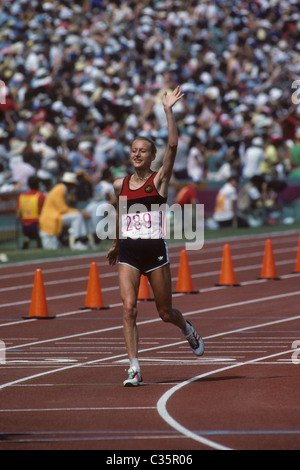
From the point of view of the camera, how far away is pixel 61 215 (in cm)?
2538

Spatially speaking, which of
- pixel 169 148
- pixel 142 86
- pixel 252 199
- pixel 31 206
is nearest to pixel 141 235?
pixel 169 148

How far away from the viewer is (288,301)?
56.4 feet

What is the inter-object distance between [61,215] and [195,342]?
1420cm

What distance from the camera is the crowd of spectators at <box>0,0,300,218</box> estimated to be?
29.8 metres

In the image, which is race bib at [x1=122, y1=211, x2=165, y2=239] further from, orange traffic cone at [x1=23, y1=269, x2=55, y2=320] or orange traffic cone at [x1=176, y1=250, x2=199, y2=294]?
orange traffic cone at [x1=176, y1=250, x2=199, y2=294]

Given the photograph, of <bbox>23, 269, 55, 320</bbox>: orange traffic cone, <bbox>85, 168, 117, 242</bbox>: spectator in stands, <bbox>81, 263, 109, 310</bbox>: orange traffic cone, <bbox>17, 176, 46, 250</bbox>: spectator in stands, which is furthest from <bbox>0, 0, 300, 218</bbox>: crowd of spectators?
<bbox>23, 269, 55, 320</bbox>: orange traffic cone

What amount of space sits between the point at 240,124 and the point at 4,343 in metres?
23.0

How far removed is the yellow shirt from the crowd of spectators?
1719 millimetres

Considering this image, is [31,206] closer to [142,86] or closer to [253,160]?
[253,160]

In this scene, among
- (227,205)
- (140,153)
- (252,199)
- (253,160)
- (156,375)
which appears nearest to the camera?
(140,153)

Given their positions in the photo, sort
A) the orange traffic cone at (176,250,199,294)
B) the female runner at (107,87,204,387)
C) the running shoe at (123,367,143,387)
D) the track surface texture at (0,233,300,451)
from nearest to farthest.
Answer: the track surface texture at (0,233,300,451), the running shoe at (123,367,143,387), the female runner at (107,87,204,387), the orange traffic cone at (176,250,199,294)

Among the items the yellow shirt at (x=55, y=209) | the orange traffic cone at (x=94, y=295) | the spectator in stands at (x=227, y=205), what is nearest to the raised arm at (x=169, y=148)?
the orange traffic cone at (x=94, y=295)

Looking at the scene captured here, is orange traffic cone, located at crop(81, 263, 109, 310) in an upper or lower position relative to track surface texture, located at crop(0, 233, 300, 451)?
upper

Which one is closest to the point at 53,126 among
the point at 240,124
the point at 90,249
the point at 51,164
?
the point at 51,164
